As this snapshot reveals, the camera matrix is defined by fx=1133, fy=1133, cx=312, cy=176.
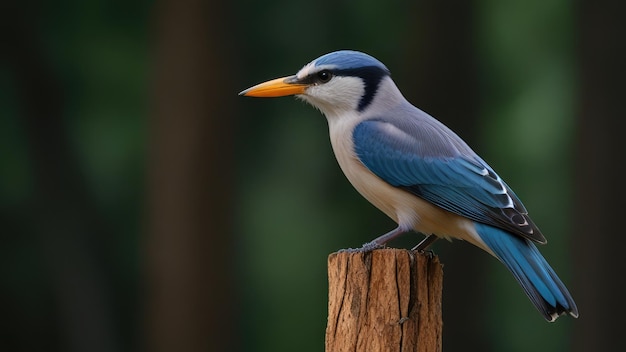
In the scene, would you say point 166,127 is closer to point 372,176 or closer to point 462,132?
point 462,132

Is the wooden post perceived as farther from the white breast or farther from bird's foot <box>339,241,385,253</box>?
the white breast

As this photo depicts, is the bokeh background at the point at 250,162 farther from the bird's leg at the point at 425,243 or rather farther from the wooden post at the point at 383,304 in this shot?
the wooden post at the point at 383,304

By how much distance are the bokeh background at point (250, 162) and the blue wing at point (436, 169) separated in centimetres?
556

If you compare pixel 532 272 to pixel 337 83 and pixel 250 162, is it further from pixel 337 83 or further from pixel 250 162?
pixel 250 162

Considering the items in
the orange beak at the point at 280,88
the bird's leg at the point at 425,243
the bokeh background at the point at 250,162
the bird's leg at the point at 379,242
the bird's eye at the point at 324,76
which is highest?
the bird's eye at the point at 324,76

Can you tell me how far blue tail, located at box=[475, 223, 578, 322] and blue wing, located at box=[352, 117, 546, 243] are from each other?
66mm

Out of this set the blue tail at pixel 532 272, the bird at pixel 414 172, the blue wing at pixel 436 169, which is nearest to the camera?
the blue tail at pixel 532 272

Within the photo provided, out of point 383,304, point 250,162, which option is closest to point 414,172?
point 383,304

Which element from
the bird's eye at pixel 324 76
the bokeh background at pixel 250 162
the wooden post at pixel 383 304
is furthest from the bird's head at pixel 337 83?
the bokeh background at pixel 250 162

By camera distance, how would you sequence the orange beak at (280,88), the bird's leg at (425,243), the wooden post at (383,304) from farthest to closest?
the orange beak at (280,88) < the bird's leg at (425,243) < the wooden post at (383,304)

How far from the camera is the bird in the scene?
230 inches

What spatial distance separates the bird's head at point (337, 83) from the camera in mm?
6723

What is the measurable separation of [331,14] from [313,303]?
14.3ft

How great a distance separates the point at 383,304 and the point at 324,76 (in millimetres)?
1868
